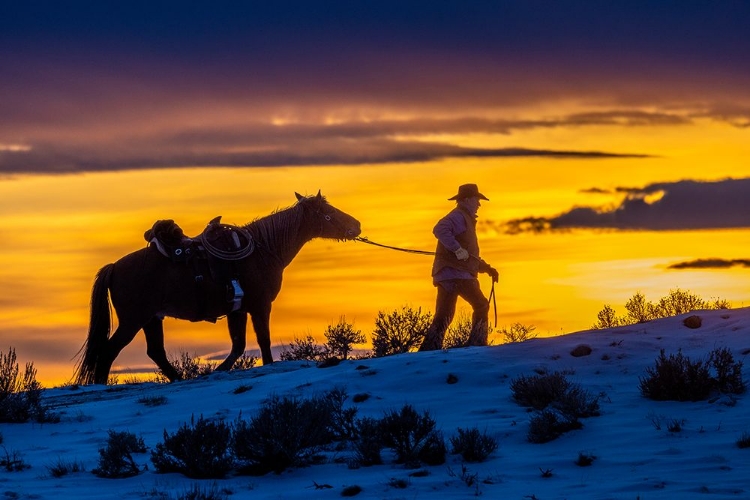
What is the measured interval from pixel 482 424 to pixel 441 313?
17.8ft

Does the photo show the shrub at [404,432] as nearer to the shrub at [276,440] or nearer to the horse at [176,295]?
the shrub at [276,440]

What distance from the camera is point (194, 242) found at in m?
16.1

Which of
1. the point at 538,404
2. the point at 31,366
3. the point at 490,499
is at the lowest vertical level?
the point at 490,499

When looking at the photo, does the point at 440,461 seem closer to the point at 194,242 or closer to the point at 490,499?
the point at 490,499

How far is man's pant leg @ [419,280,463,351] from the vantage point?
14.7 meters

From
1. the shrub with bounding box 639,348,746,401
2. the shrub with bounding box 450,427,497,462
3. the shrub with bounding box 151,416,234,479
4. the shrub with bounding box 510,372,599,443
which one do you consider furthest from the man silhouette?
the shrub with bounding box 151,416,234,479

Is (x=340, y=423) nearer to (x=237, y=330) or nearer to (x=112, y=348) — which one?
(x=237, y=330)

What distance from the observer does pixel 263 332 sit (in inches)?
639

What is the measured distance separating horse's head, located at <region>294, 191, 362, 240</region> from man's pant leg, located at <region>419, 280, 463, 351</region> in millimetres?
2974

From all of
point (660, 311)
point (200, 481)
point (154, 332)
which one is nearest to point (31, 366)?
point (154, 332)

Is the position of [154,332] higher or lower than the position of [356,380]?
higher

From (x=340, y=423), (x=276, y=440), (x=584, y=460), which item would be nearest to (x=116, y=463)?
(x=276, y=440)

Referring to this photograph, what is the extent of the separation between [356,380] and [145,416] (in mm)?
2351

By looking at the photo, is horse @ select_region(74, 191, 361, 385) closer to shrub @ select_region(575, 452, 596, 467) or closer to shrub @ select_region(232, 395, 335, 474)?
shrub @ select_region(232, 395, 335, 474)
